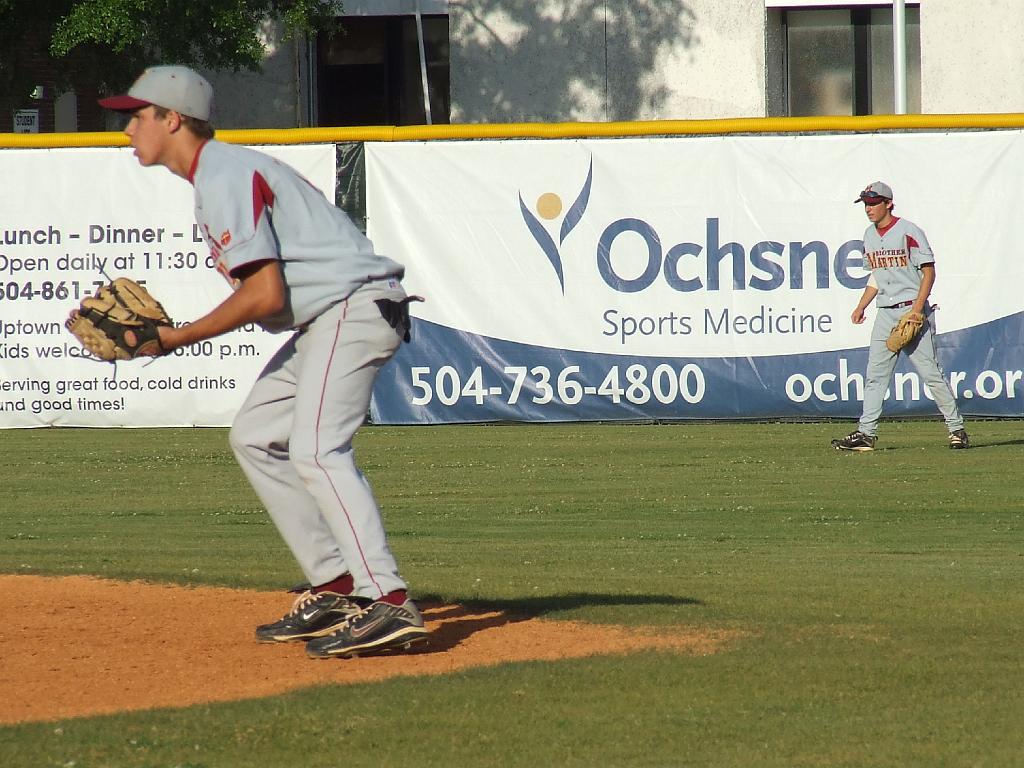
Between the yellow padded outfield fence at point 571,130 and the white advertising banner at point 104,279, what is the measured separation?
11 centimetres

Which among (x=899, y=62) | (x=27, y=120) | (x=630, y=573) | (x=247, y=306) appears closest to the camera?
(x=247, y=306)

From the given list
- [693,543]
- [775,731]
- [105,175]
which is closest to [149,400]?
[105,175]

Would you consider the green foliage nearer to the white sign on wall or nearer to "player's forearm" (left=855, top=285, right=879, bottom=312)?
the white sign on wall

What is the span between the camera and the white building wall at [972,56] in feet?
79.5

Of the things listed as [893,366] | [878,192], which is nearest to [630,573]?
[893,366]

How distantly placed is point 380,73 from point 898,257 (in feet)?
53.2

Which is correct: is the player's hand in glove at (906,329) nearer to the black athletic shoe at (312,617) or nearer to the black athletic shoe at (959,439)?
the black athletic shoe at (959,439)

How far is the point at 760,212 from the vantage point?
14078 mm

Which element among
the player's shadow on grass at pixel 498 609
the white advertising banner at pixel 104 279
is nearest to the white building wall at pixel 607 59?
the white advertising banner at pixel 104 279

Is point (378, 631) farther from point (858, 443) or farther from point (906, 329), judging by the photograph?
point (906, 329)

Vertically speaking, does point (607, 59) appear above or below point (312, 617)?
above

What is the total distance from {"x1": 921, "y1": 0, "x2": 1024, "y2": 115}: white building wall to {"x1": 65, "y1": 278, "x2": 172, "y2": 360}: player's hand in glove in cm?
2099

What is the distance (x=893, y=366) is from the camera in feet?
39.9

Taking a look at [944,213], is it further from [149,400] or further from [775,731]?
[775,731]
